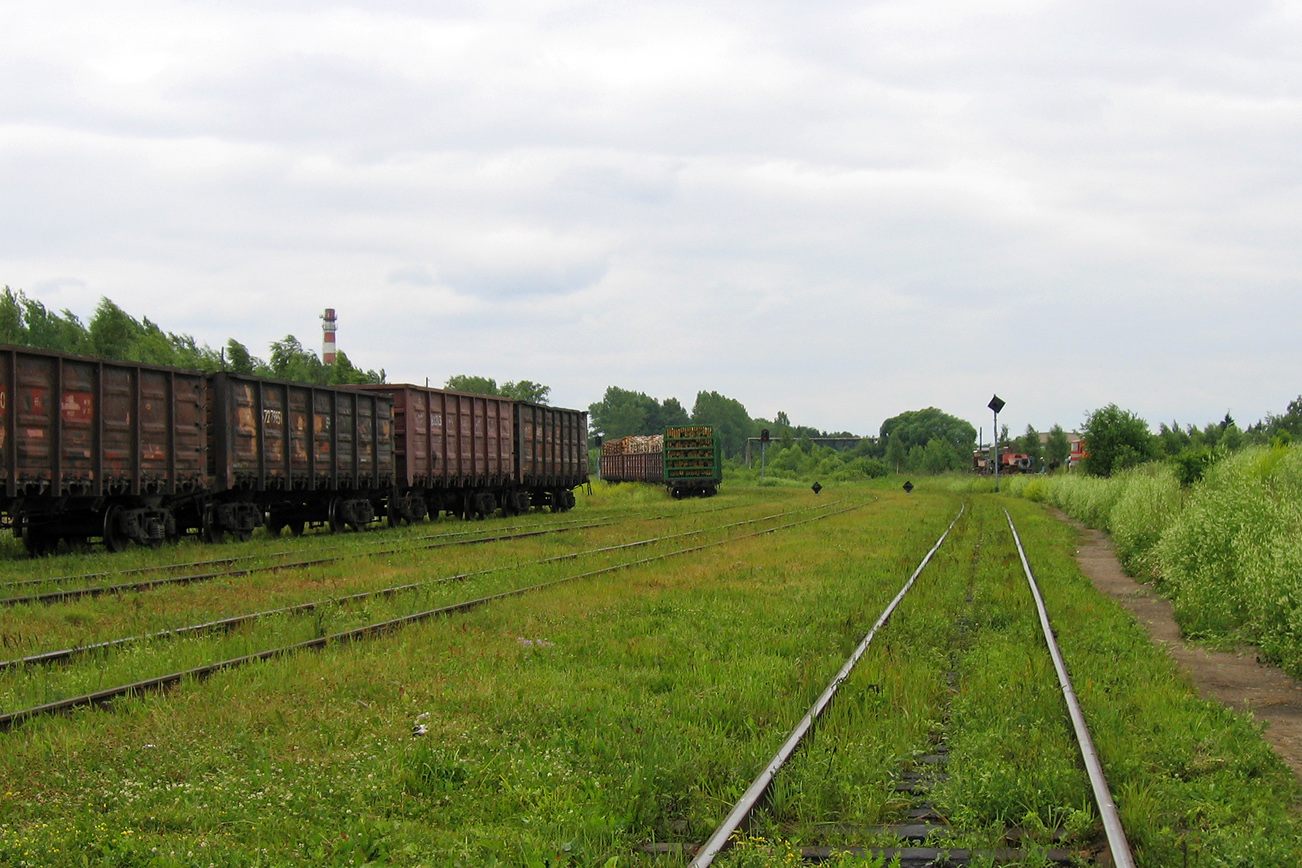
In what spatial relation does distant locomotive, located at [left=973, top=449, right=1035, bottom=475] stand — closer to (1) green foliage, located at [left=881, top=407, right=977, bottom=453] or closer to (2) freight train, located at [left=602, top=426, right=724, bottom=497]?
(2) freight train, located at [left=602, top=426, right=724, bottom=497]

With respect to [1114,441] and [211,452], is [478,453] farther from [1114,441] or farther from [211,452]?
[1114,441]

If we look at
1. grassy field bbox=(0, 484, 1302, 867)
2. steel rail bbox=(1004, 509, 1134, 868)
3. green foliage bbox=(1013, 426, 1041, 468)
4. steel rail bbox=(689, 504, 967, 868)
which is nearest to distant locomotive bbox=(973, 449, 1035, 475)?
green foliage bbox=(1013, 426, 1041, 468)

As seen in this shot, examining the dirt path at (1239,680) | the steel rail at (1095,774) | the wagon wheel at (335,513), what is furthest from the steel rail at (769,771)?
the wagon wheel at (335,513)

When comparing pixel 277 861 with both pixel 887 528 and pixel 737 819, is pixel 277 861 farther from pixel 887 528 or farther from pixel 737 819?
pixel 887 528

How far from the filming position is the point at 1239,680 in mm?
8398

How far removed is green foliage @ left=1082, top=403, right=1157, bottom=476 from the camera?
4250 centimetres

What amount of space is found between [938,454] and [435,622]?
11640 cm

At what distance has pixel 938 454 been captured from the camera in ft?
396

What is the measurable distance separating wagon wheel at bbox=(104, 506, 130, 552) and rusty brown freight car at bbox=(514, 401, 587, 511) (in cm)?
1555

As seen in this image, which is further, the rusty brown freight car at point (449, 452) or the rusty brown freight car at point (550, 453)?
the rusty brown freight car at point (550, 453)

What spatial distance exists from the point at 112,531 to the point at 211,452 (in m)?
2.51

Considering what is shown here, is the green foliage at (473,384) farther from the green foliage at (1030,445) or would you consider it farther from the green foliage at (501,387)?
the green foliage at (1030,445)

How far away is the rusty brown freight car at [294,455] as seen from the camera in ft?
64.0

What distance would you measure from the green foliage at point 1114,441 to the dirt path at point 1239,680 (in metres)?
31.6
